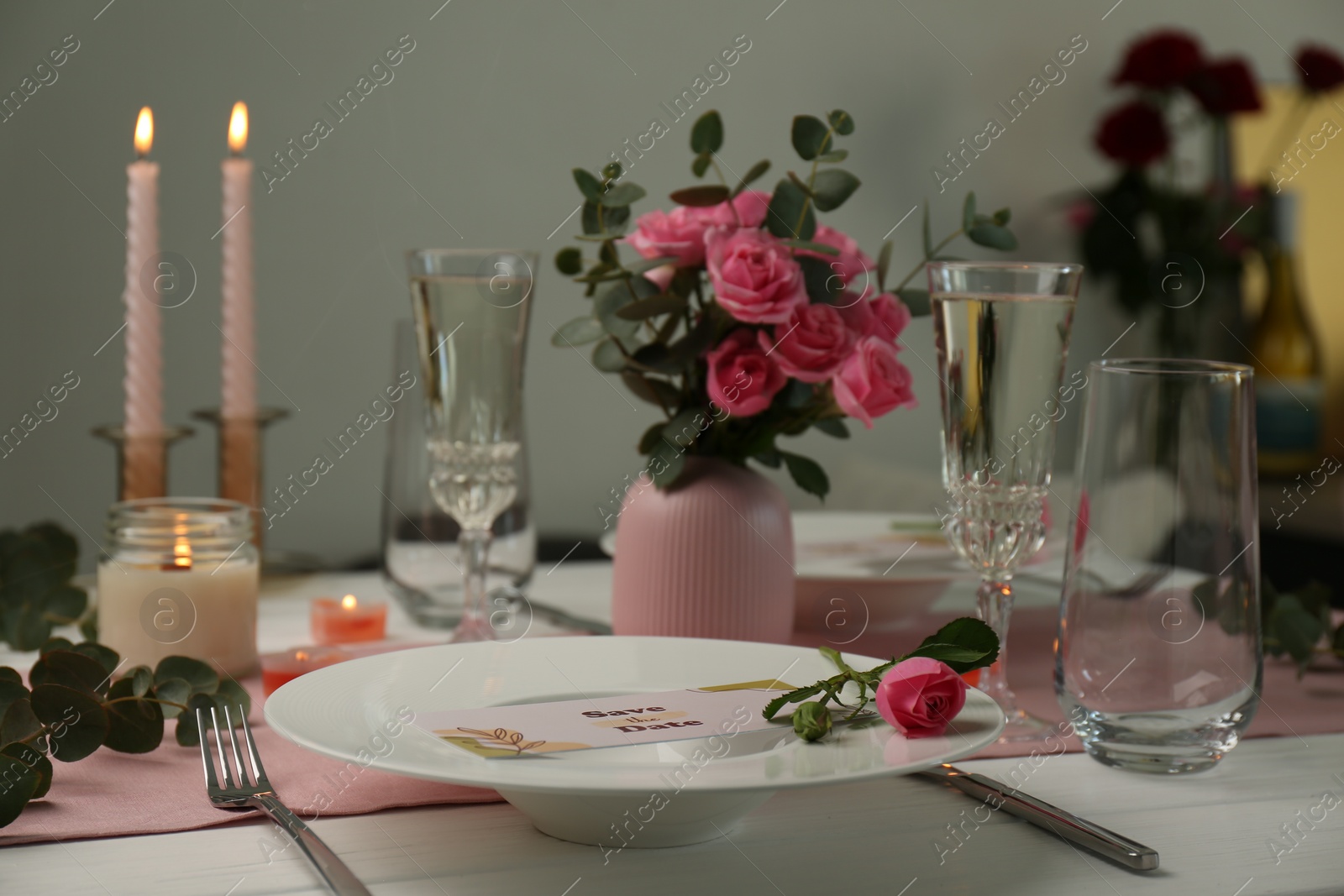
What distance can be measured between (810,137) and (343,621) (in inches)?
16.9

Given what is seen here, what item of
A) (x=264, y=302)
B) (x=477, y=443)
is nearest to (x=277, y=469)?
(x=264, y=302)

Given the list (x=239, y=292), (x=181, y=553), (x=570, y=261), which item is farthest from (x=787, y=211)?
(x=239, y=292)

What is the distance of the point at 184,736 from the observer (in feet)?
1.90

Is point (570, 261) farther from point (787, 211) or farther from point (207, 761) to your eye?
point (207, 761)

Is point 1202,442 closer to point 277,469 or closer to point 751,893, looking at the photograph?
point 751,893

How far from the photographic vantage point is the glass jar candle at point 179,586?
2.28 feet

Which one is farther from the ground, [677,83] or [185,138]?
[677,83]

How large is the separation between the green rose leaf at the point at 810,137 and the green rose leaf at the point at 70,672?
0.46m

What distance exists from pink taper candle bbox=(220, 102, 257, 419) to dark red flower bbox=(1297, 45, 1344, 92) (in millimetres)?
1768

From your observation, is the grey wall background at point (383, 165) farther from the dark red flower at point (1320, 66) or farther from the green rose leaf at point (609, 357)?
the green rose leaf at point (609, 357)

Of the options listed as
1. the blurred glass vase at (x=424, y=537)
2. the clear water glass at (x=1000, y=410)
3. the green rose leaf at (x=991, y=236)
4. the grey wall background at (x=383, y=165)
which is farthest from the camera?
the grey wall background at (x=383, y=165)

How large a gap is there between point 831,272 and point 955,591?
0.85 feet

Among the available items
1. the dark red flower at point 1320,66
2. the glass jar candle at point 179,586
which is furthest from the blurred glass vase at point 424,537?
the dark red flower at point 1320,66

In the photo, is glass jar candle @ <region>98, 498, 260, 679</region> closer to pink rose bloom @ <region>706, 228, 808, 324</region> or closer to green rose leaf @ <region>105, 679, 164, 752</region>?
green rose leaf @ <region>105, 679, 164, 752</region>
